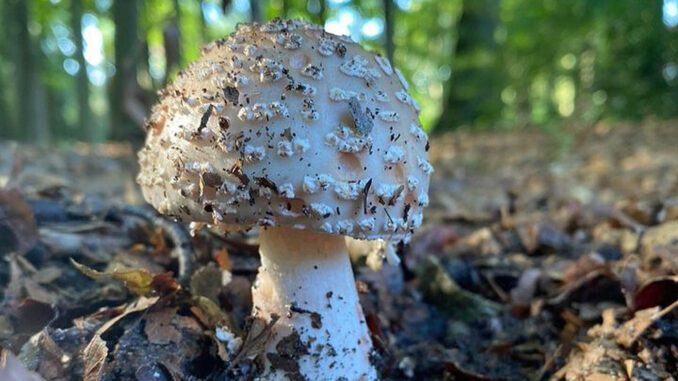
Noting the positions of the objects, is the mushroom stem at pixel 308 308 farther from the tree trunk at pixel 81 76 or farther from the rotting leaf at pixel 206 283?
the tree trunk at pixel 81 76

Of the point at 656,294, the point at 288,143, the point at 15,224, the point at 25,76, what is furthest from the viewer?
the point at 25,76

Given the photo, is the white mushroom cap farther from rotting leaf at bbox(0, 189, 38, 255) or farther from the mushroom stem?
rotting leaf at bbox(0, 189, 38, 255)

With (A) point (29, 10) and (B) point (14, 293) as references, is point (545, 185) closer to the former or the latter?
(B) point (14, 293)

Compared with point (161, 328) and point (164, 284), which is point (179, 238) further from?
point (161, 328)

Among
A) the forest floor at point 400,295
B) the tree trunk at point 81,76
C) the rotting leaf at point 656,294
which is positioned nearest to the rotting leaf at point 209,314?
the forest floor at point 400,295

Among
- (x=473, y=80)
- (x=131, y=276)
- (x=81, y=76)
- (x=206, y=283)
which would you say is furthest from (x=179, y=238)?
(x=81, y=76)

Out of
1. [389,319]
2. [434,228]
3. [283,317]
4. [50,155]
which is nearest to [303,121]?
[283,317]

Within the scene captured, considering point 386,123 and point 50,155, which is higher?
Result: point 386,123
